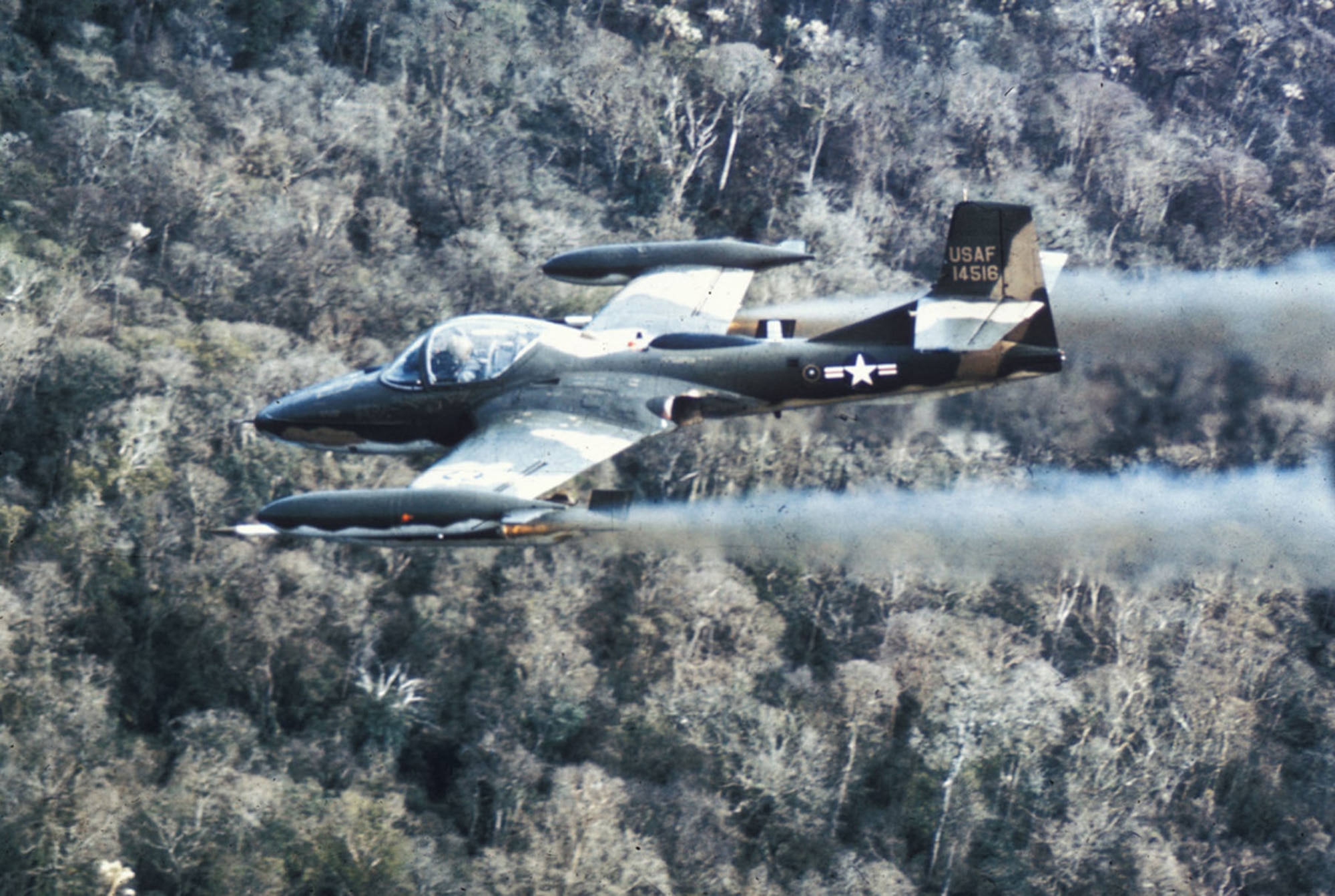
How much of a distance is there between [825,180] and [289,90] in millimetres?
22702

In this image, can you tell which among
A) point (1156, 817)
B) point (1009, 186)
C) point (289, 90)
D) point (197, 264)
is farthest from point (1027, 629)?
point (289, 90)

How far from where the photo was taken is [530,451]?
28.8 m

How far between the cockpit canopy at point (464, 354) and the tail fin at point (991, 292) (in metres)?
6.85

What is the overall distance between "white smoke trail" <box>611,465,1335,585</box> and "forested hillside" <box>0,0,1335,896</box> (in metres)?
10.8

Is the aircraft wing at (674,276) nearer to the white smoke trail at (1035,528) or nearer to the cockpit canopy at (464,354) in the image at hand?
the cockpit canopy at (464,354)

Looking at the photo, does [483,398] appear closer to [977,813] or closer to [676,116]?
[977,813]

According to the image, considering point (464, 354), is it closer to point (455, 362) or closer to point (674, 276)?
point (455, 362)

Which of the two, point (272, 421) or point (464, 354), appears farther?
point (272, 421)

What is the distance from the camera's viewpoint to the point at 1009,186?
2955 inches

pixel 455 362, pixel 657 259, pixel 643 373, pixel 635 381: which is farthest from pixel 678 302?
pixel 455 362

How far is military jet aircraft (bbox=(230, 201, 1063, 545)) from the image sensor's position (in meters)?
29.3

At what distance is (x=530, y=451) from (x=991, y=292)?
318 inches

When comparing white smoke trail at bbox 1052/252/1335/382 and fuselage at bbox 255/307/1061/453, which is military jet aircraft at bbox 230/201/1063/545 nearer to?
fuselage at bbox 255/307/1061/453

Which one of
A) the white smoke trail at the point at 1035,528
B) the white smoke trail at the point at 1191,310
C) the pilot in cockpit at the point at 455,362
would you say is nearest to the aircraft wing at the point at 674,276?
the pilot in cockpit at the point at 455,362
